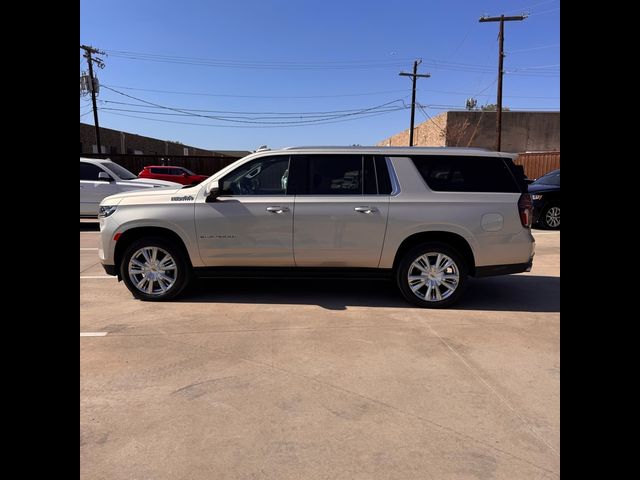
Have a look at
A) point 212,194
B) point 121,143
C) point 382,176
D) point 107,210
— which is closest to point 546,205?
point 382,176

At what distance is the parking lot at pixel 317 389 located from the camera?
248 centimetres

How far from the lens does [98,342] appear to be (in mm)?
4227

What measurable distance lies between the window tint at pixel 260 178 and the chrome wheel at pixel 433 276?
6.18ft

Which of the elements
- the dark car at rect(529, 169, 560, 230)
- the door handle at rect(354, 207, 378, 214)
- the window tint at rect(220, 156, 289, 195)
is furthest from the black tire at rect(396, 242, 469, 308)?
the dark car at rect(529, 169, 560, 230)

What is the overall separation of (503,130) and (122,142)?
112 ft

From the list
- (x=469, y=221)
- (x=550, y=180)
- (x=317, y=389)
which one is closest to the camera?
(x=317, y=389)

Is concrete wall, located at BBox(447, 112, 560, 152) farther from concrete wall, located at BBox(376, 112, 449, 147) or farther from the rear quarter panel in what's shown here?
the rear quarter panel

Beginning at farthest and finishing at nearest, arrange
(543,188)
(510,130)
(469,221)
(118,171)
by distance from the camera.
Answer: (510,130) → (118,171) → (543,188) → (469,221)

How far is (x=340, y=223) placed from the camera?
530cm

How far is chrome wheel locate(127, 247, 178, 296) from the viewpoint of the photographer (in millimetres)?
5535

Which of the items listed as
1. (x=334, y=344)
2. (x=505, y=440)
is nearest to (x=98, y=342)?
(x=334, y=344)

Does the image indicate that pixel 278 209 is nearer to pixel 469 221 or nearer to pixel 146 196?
pixel 146 196

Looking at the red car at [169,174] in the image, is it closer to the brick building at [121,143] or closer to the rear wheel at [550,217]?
the brick building at [121,143]
